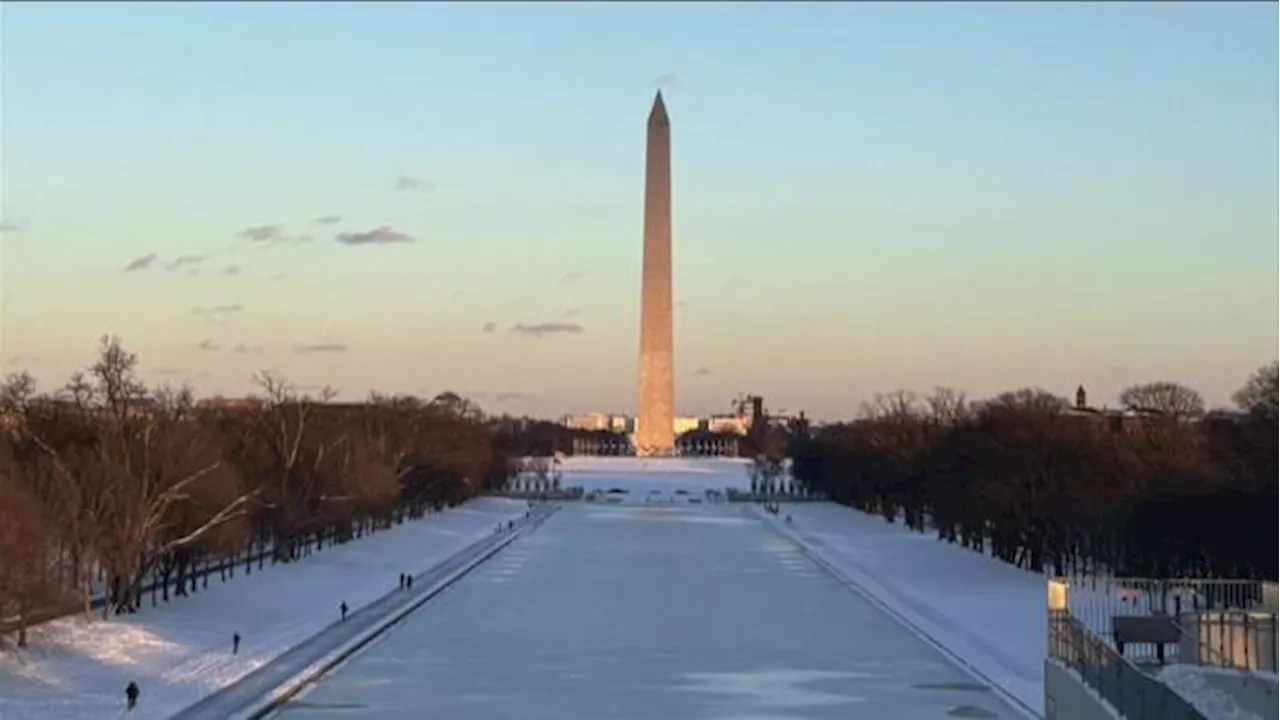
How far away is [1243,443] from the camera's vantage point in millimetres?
49875

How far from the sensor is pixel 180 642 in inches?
1315

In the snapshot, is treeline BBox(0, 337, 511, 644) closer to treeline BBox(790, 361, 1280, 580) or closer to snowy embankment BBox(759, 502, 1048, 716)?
snowy embankment BBox(759, 502, 1048, 716)

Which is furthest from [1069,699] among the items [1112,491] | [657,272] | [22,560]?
[657,272]

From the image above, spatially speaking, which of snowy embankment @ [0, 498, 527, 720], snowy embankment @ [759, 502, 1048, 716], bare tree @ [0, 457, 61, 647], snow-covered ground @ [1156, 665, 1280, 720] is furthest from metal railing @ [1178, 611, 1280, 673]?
bare tree @ [0, 457, 61, 647]

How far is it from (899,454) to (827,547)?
22952 mm

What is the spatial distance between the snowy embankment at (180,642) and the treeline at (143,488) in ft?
3.05

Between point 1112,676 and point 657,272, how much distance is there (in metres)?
98.0

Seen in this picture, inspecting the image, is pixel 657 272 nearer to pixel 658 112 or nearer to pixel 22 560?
pixel 658 112

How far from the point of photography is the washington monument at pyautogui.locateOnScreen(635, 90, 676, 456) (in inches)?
4498

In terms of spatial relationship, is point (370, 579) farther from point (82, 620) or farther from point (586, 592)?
point (82, 620)

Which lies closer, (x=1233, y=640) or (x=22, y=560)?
(x=1233, y=640)

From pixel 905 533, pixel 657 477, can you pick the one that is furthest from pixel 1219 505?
pixel 657 477

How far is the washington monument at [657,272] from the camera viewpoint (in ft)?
375

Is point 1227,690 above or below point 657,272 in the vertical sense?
below
